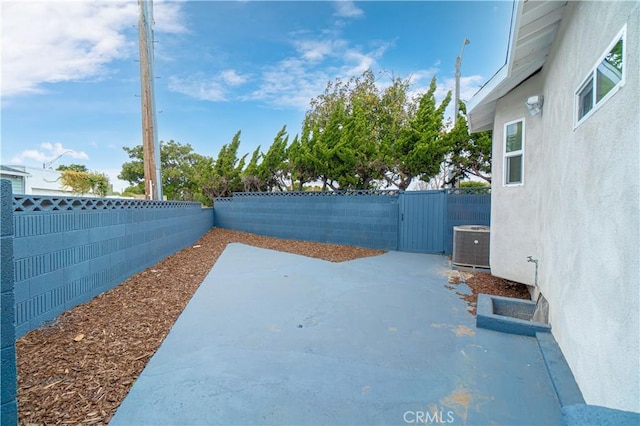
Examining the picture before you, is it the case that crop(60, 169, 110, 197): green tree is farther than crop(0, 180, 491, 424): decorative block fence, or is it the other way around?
crop(60, 169, 110, 197): green tree

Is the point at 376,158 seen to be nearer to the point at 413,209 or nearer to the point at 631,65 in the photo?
the point at 413,209

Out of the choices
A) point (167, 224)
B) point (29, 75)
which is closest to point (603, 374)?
point (167, 224)

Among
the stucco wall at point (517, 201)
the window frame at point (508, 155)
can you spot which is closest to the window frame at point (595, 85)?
the stucco wall at point (517, 201)

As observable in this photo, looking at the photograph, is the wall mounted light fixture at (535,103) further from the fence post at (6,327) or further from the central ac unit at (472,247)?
the fence post at (6,327)

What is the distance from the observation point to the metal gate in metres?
8.33

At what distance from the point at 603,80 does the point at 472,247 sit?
15.6 ft

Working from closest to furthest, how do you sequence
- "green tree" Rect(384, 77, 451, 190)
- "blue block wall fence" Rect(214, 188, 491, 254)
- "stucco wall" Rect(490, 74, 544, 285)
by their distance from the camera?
"stucco wall" Rect(490, 74, 544, 285) < "blue block wall fence" Rect(214, 188, 491, 254) < "green tree" Rect(384, 77, 451, 190)

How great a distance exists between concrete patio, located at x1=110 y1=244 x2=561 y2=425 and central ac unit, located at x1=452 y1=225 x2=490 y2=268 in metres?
2.01

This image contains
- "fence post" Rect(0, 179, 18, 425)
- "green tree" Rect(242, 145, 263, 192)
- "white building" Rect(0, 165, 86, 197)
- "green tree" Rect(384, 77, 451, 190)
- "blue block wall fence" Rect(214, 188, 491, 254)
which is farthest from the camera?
"white building" Rect(0, 165, 86, 197)

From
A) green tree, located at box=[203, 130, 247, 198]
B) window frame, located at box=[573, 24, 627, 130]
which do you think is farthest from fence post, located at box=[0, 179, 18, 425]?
green tree, located at box=[203, 130, 247, 198]

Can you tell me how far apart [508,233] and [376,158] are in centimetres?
629

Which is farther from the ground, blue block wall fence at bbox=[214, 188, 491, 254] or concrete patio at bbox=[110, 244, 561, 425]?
blue block wall fence at bbox=[214, 188, 491, 254]

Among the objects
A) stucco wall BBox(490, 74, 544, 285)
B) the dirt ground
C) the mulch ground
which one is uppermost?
stucco wall BBox(490, 74, 544, 285)

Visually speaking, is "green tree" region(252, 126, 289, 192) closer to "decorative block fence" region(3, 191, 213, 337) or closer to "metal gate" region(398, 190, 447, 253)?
"metal gate" region(398, 190, 447, 253)
